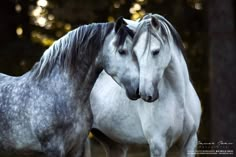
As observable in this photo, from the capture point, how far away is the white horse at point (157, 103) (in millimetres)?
5109

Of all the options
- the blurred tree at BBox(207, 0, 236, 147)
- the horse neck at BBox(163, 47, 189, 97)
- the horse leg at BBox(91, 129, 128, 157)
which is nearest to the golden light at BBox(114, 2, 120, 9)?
the blurred tree at BBox(207, 0, 236, 147)

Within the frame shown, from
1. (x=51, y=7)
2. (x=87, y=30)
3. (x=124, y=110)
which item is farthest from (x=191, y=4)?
(x=87, y=30)

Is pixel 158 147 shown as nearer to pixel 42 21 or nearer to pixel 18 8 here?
pixel 42 21

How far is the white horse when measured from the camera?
5109 mm

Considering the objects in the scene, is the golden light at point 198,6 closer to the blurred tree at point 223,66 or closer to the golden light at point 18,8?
the blurred tree at point 223,66

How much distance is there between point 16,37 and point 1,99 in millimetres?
7666

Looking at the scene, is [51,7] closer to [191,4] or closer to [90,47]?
[191,4]

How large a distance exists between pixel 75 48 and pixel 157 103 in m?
1.04

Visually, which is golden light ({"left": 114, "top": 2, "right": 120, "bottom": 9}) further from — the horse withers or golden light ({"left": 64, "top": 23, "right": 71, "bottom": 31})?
the horse withers

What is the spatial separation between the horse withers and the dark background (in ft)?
17.3

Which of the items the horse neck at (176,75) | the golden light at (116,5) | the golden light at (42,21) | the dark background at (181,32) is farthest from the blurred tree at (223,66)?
the horse neck at (176,75)

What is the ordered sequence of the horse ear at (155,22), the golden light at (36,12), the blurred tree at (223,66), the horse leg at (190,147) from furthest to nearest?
the golden light at (36,12) → the blurred tree at (223,66) → the horse leg at (190,147) → the horse ear at (155,22)

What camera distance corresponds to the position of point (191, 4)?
12180 millimetres

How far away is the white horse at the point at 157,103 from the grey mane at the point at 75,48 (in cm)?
31
